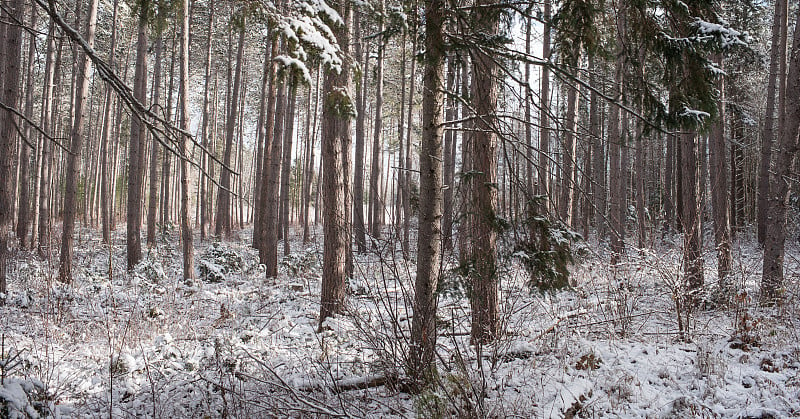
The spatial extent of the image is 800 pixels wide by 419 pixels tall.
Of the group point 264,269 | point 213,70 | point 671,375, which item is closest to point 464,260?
point 671,375

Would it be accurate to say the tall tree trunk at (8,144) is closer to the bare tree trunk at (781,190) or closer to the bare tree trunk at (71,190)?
the bare tree trunk at (71,190)

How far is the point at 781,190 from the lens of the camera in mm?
6172

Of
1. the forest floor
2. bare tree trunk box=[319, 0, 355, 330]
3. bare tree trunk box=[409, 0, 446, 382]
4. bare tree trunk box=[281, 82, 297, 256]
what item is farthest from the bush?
bare tree trunk box=[409, 0, 446, 382]

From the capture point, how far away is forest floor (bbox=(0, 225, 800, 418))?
347cm

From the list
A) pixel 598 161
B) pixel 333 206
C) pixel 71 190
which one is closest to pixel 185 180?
pixel 71 190

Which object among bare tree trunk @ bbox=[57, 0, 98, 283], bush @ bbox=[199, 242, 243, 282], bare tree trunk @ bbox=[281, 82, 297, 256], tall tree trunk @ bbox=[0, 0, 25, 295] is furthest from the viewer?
bare tree trunk @ bbox=[281, 82, 297, 256]

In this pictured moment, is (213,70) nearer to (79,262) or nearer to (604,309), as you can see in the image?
(79,262)

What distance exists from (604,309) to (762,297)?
2.18 m

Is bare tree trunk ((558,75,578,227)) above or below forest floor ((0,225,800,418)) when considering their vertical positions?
above

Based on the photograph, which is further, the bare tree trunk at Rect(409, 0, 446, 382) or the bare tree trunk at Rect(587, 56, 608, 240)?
the bare tree trunk at Rect(409, 0, 446, 382)

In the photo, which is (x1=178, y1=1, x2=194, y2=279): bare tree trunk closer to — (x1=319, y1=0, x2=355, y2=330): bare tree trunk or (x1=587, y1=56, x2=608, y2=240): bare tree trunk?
(x1=319, y1=0, x2=355, y2=330): bare tree trunk

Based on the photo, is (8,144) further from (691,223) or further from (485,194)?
(691,223)

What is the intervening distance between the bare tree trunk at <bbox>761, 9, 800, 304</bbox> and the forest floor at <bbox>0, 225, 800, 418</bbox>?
11.3 inches

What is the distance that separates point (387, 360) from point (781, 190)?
6239 millimetres
